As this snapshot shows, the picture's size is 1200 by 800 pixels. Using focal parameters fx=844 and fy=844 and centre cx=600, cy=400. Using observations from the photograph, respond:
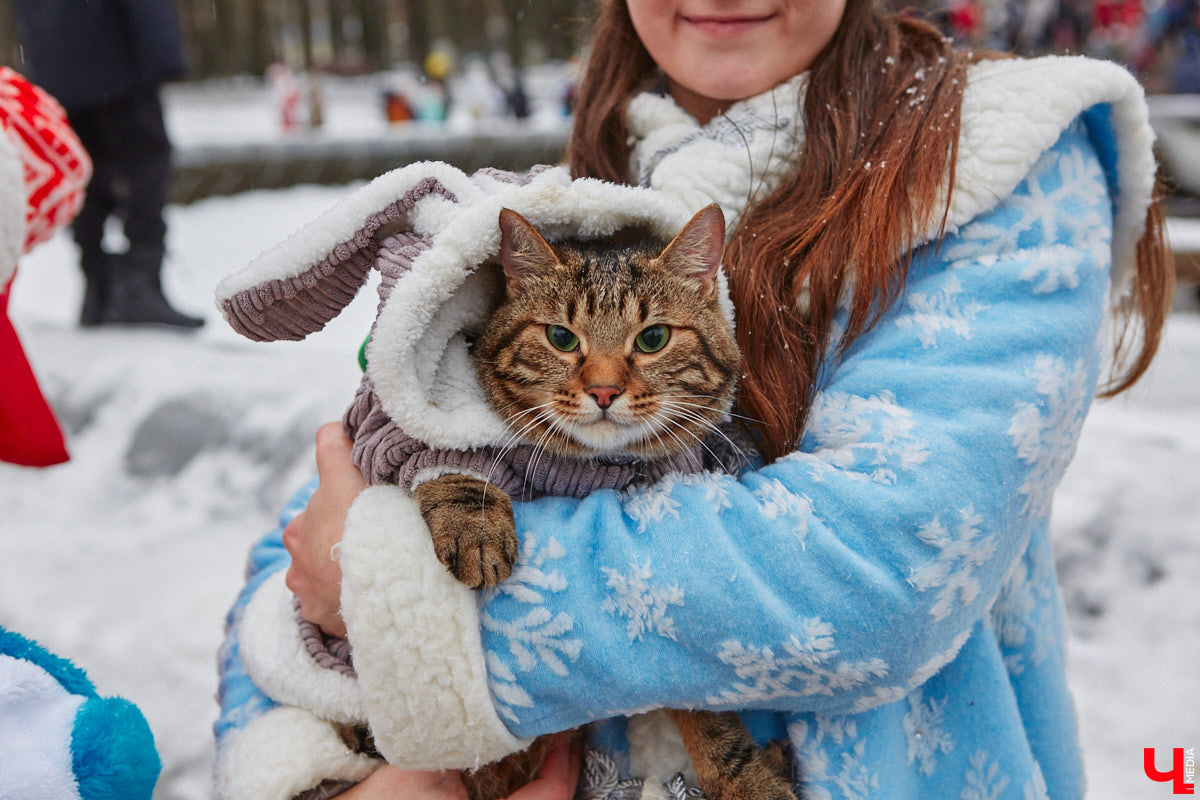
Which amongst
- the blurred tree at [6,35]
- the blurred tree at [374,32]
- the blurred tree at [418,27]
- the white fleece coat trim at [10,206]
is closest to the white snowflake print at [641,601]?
the white fleece coat trim at [10,206]

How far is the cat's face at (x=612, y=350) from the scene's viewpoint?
0.89 meters

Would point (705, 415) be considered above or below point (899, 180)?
below

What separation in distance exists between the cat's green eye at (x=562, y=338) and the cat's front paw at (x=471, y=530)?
211 millimetres

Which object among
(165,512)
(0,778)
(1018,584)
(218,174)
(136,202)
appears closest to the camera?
(0,778)

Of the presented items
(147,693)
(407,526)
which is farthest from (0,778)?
(147,693)

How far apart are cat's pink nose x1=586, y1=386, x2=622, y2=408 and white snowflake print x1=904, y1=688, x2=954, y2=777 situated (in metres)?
0.44

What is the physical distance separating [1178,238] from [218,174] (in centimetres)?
494

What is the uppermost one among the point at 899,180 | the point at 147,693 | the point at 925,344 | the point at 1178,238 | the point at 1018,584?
the point at 899,180

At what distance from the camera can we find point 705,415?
0.92 meters

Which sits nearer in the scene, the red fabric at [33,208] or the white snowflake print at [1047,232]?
the white snowflake print at [1047,232]

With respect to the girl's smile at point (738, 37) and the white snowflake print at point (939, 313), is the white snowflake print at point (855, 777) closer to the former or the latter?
the white snowflake print at point (939, 313)

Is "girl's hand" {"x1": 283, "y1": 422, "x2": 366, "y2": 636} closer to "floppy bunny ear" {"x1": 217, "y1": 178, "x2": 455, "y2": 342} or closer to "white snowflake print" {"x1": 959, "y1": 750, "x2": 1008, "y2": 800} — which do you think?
"floppy bunny ear" {"x1": 217, "y1": 178, "x2": 455, "y2": 342}

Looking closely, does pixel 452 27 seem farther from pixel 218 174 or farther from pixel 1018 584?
pixel 1018 584

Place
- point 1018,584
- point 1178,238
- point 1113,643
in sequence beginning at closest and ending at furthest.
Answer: point 1018,584, point 1113,643, point 1178,238
